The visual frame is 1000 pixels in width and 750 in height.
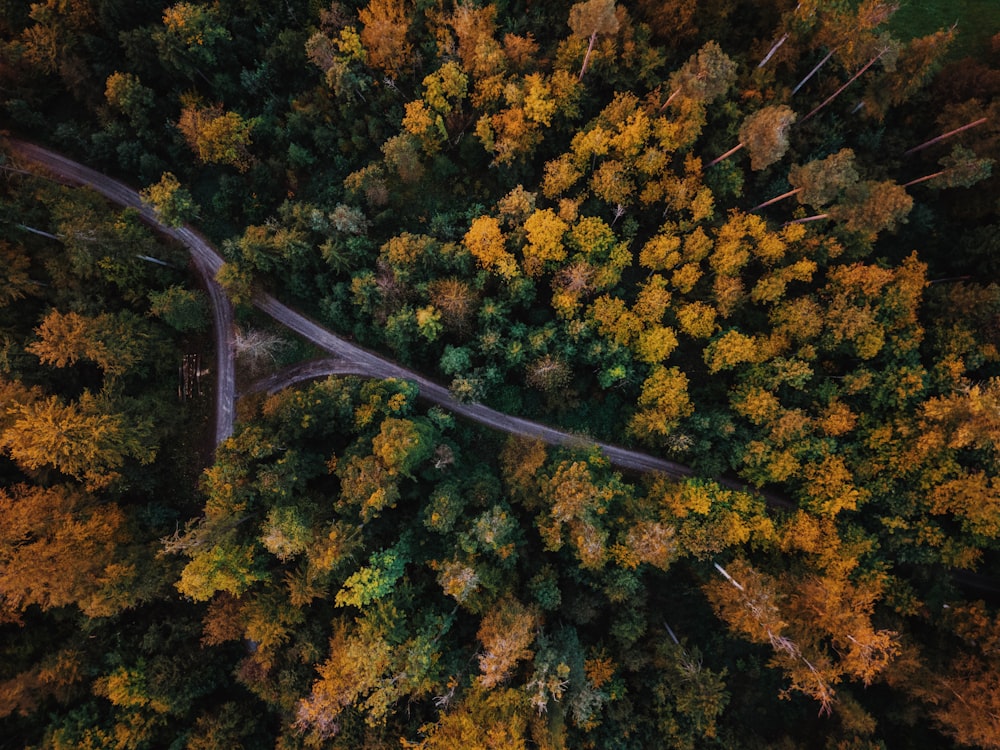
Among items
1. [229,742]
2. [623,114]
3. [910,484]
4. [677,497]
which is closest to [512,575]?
[677,497]

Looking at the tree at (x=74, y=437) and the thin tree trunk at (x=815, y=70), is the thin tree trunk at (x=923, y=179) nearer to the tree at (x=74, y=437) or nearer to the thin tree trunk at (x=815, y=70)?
the thin tree trunk at (x=815, y=70)

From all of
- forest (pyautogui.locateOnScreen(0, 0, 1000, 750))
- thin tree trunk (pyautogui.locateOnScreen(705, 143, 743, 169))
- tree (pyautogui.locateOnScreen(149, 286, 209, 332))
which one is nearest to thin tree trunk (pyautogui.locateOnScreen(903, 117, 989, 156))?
forest (pyautogui.locateOnScreen(0, 0, 1000, 750))

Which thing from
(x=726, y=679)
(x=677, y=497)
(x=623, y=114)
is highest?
(x=623, y=114)

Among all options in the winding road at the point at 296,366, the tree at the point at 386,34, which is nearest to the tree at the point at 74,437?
the winding road at the point at 296,366

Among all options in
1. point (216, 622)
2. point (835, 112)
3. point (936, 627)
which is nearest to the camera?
point (216, 622)

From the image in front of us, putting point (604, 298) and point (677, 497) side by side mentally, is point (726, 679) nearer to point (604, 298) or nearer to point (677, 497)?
point (677, 497)

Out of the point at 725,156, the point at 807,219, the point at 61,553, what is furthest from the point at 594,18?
the point at 61,553
